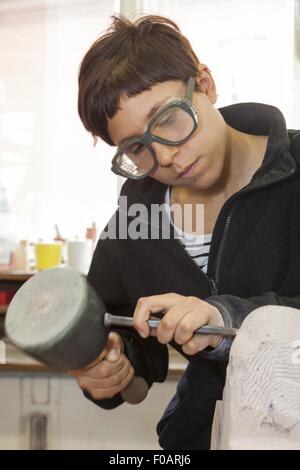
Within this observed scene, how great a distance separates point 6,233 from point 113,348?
1.94 m

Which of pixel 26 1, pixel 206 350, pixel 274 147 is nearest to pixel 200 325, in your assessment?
pixel 206 350

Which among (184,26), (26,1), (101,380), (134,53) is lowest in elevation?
(101,380)

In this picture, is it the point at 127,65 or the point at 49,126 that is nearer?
the point at 127,65

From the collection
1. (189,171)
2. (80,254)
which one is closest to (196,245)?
(189,171)

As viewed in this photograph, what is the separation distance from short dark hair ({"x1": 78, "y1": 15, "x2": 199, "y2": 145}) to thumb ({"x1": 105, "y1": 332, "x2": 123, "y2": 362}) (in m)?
0.47

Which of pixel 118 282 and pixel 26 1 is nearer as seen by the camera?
pixel 118 282

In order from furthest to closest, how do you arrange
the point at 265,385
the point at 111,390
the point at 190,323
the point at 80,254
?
1. the point at 80,254
2. the point at 111,390
3. the point at 190,323
4. the point at 265,385

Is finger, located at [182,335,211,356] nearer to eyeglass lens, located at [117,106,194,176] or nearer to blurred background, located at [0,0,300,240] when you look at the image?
eyeglass lens, located at [117,106,194,176]

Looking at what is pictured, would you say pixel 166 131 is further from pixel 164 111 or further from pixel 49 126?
pixel 49 126

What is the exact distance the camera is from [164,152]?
129cm

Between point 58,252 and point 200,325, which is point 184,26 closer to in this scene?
point 58,252
